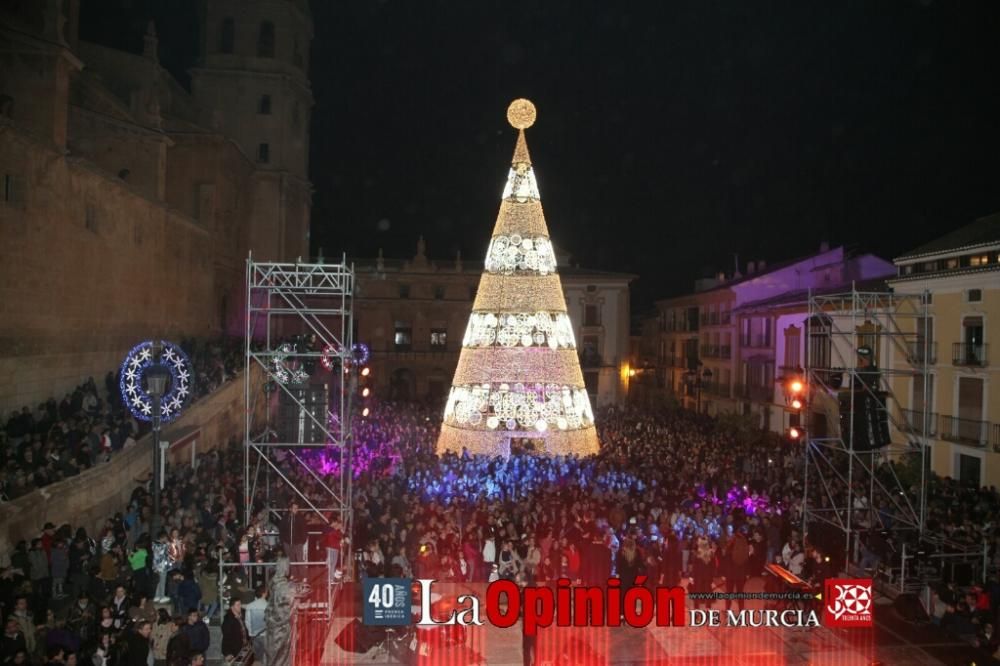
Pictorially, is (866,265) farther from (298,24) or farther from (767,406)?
(298,24)

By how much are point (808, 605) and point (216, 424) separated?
15835 millimetres

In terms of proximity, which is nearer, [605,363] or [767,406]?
[767,406]

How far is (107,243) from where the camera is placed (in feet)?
63.6

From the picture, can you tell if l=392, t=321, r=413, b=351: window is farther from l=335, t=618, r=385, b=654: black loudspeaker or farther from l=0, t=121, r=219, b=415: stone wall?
l=335, t=618, r=385, b=654: black loudspeaker

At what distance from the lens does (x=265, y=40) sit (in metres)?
38.9

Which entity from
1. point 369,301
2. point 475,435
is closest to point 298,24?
point 369,301

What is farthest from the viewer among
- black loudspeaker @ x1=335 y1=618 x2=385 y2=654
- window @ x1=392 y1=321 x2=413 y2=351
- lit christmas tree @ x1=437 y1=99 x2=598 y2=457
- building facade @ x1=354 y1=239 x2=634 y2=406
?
window @ x1=392 y1=321 x2=413 y2=351

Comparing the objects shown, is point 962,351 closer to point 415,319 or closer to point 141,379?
point 141,379

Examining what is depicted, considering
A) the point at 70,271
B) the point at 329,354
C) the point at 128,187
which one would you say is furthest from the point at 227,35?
the point at 329,354

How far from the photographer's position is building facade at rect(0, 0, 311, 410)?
15.6 m

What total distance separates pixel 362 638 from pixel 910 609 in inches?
317

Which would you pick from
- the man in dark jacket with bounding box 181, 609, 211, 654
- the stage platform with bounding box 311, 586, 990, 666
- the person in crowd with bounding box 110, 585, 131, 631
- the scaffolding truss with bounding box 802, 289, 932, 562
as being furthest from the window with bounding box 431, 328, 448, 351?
the man in dark jacket with bounding box 181, 609, 211, 654

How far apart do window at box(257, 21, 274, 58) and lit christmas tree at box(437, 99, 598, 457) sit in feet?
77.8

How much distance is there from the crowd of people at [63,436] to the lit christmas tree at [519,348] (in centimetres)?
765
